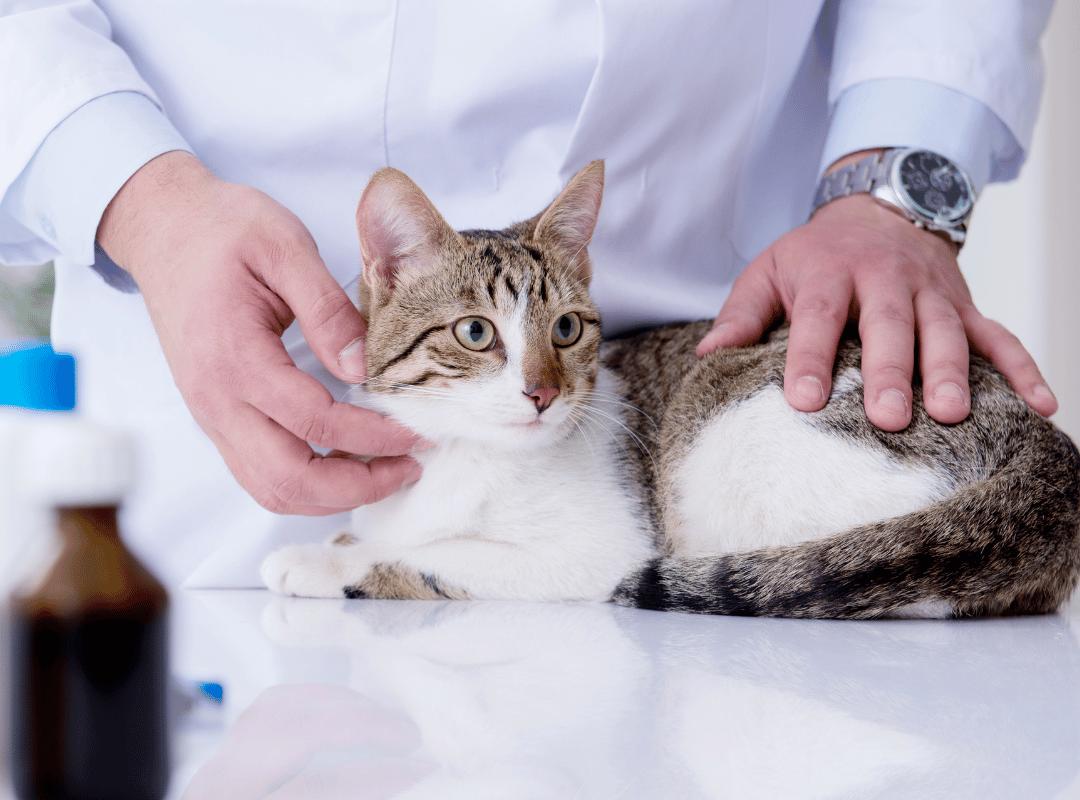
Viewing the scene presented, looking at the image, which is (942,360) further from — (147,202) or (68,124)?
(68,124)

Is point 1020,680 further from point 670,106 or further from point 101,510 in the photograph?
point 670,106

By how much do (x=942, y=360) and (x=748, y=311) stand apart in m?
0.42

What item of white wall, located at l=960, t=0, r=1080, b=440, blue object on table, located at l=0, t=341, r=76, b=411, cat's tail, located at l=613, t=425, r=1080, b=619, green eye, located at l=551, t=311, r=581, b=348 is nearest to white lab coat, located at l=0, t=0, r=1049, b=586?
green eye, located at l=551, t=311, r=581, b=348

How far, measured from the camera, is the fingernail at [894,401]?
4.66 feet

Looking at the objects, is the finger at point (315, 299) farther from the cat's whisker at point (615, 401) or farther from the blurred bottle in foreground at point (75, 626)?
the blurred bottle in foreground at point (75, 626)

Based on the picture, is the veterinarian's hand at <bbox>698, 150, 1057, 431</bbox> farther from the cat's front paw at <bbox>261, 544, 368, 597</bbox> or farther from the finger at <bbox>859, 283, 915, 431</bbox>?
the cat's front paw at <bbox>261, 544, 368, 597</bbox>

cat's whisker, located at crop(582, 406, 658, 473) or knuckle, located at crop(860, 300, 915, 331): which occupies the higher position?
knuckle, located at crop(860, 300, 915, 331)

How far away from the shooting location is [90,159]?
5.00 feet

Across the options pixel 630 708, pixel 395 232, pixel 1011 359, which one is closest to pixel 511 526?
pixel 395 232

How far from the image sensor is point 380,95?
5.68 feet

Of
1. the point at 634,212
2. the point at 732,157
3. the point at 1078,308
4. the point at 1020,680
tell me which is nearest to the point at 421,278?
the point at 634,212

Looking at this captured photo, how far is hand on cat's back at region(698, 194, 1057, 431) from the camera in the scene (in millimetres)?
1451

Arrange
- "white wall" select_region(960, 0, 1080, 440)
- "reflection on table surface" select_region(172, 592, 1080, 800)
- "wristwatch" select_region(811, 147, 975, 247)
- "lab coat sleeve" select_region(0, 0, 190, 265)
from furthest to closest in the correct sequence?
"white wall" select_region(960, 0, 1080, 440) < "wristwatch" select_region(811, 147, 975, 247) < "lab coat sleeve" select_region(0, 0, 190, 265) < "reflection on table surface" select_region(172, 592, 1080, 800)

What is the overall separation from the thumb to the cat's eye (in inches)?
8.2
